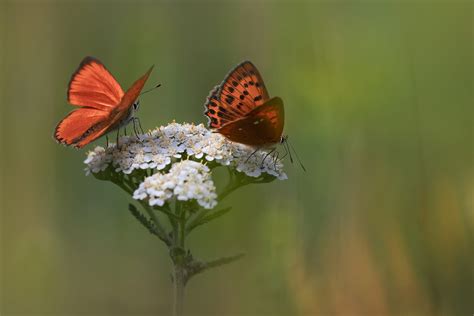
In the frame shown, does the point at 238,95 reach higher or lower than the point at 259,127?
higher

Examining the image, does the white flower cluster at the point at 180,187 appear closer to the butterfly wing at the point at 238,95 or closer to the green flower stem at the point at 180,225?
the green flower stem at the point at 180,225

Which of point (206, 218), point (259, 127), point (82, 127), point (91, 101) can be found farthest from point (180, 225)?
point (91, 101)

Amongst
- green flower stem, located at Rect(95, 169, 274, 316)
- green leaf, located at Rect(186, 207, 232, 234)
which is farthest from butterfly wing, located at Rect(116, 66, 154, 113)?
green leaf, located at Rect(186, 207, 232, 234)

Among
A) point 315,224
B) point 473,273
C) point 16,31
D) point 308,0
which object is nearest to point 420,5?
point 308,0

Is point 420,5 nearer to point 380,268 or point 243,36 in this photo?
point 243,36

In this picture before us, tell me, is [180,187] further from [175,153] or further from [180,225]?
[175,153]
